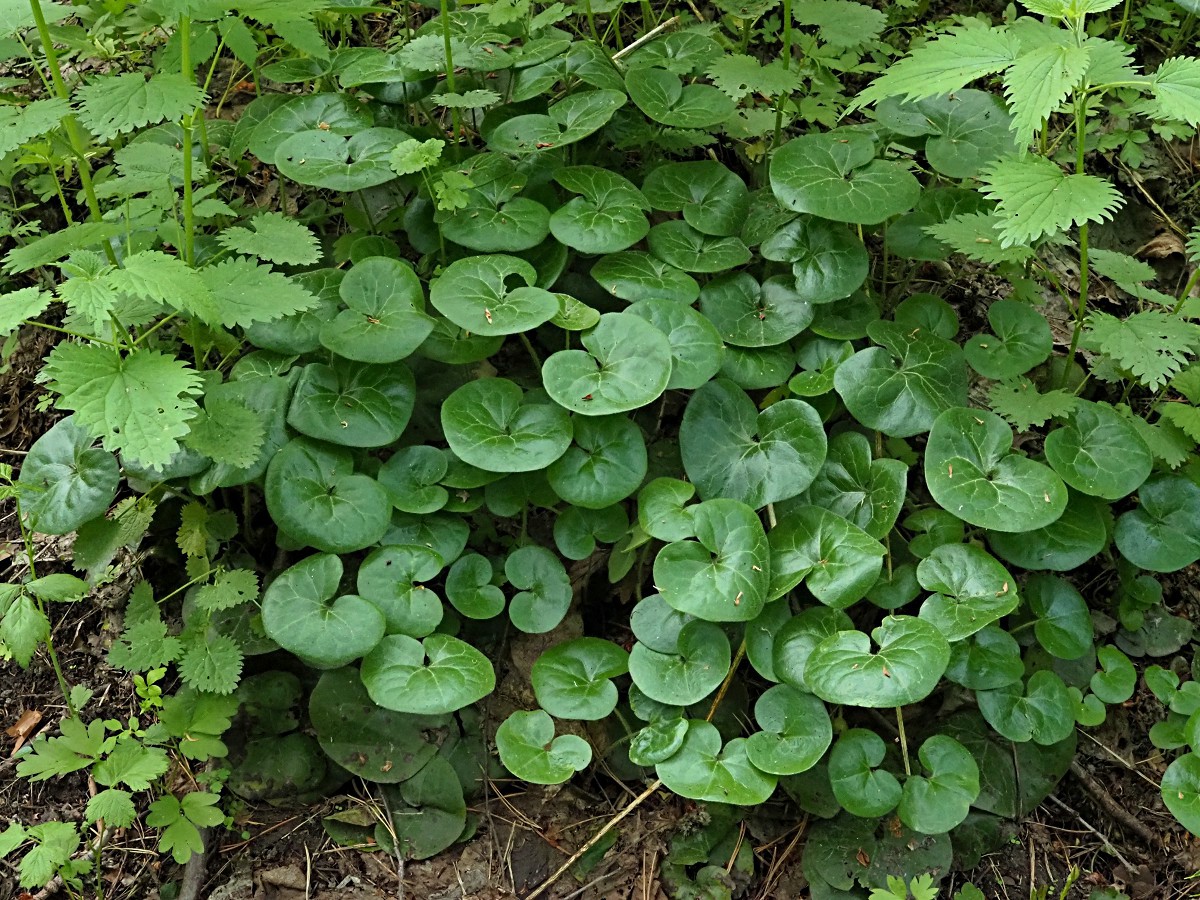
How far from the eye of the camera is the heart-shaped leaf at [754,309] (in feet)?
8.09

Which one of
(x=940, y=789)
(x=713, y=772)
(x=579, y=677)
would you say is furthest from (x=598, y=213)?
(x=940, y=789)

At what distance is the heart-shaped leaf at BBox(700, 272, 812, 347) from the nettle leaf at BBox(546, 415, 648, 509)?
1.41ft

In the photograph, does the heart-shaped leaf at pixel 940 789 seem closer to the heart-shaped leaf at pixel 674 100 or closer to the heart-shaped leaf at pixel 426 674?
the heart-shaped leaf at pixel 426 674

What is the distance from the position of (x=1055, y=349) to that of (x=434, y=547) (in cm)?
201

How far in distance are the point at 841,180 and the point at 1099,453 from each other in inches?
38.5

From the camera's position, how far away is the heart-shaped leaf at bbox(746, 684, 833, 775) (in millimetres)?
2076

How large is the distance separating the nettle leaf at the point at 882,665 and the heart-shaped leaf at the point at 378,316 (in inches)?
48.1

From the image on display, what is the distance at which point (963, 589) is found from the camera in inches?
87.1

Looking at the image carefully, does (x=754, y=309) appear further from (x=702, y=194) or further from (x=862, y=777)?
(x=862, y=777)

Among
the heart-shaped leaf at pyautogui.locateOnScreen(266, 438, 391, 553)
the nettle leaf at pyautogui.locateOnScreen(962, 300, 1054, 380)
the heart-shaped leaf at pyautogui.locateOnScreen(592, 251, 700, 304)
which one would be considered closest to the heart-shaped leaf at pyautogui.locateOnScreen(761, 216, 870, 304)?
the heart-shaped leaf at pyautogui.locateOnScreen(592, 251, 700, 304)

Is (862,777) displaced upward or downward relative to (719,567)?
downward

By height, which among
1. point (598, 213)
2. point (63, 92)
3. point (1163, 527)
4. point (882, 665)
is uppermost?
point (63, 92)

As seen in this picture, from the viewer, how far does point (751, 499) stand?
228 centimetres

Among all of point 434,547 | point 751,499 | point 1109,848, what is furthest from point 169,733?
point 1109,848
